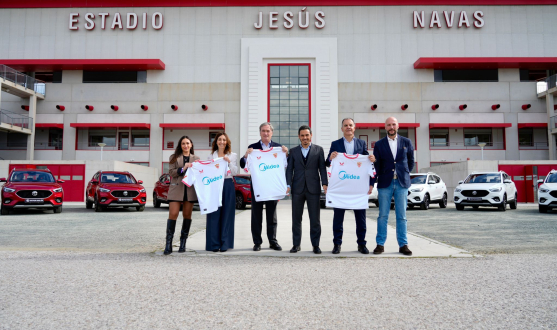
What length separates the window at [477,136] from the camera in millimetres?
34562

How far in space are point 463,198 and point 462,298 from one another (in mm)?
14383

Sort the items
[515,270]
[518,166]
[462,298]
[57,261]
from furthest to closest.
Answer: [518,166] → [57,261] → [515,270] → [462,298]

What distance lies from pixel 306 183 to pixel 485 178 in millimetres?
14074

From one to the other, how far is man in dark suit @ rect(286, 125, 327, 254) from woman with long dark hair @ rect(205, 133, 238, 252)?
0.94 metres

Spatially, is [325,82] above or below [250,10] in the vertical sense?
below

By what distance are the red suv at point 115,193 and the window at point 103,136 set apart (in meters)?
19.5

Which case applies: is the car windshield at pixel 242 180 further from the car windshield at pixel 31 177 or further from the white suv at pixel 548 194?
the white suv at pixel 548 194

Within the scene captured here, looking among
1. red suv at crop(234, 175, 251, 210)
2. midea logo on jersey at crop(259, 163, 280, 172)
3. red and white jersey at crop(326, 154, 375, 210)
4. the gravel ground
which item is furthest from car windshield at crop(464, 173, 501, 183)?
midea logo on jersey at crop(259, 163, 280, 172)

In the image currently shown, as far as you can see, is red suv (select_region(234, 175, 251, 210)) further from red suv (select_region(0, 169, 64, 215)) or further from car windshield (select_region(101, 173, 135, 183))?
red suv (select_region(0, 169, 64, 215))

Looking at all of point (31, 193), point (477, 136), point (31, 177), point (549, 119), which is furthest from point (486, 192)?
point (549, 119)

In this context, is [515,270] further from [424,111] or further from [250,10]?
[250,10]

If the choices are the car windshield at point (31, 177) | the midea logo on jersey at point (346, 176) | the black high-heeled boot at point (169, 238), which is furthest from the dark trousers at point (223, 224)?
the car windshield at point (31, 177)

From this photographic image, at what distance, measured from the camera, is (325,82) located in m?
34.1

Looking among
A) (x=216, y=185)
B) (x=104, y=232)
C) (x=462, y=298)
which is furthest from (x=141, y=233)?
(x=462, y=298)
